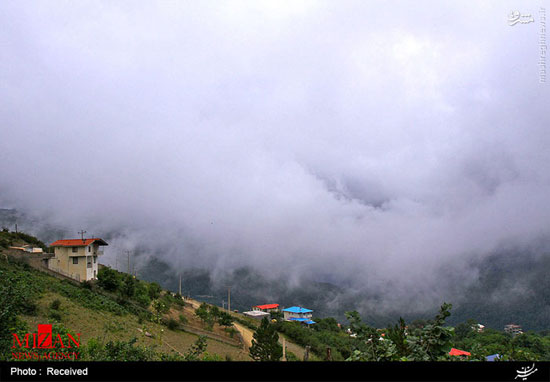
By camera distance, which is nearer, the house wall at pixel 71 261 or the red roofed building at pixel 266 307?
the house wall at pixel 71 261

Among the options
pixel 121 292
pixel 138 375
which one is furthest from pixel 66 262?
pixel 138 375

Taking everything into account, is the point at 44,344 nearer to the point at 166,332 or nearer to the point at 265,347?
the point at 265,347

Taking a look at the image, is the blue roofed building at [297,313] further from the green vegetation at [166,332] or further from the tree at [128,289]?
the tree at [128,289]

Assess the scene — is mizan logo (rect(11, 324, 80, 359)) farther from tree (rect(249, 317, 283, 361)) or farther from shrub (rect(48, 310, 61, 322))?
shrub (rect(48, 310, 61, 322))

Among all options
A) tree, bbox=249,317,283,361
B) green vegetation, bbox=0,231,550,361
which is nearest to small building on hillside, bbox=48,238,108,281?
green vegetation, bbox=0,231,550,361

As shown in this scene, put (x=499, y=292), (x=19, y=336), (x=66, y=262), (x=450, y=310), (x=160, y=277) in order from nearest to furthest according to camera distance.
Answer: (x=450, y=310)
(x=19, y=336)
(x=66, y=262)
(x=499, y=292)
(x=160, y=277)

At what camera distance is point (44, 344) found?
575cm

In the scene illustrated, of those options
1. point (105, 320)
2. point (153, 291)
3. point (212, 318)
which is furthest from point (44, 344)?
point (153, 291)

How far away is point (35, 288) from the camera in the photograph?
22.8 metres

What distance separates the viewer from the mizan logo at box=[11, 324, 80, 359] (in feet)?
18.1

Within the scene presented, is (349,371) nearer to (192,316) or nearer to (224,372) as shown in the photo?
(224,372)

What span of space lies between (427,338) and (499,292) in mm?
47649

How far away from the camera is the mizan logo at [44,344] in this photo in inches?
217

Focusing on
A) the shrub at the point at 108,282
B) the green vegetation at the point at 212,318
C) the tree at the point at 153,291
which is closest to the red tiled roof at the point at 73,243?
the shrub at the point at 108,282
